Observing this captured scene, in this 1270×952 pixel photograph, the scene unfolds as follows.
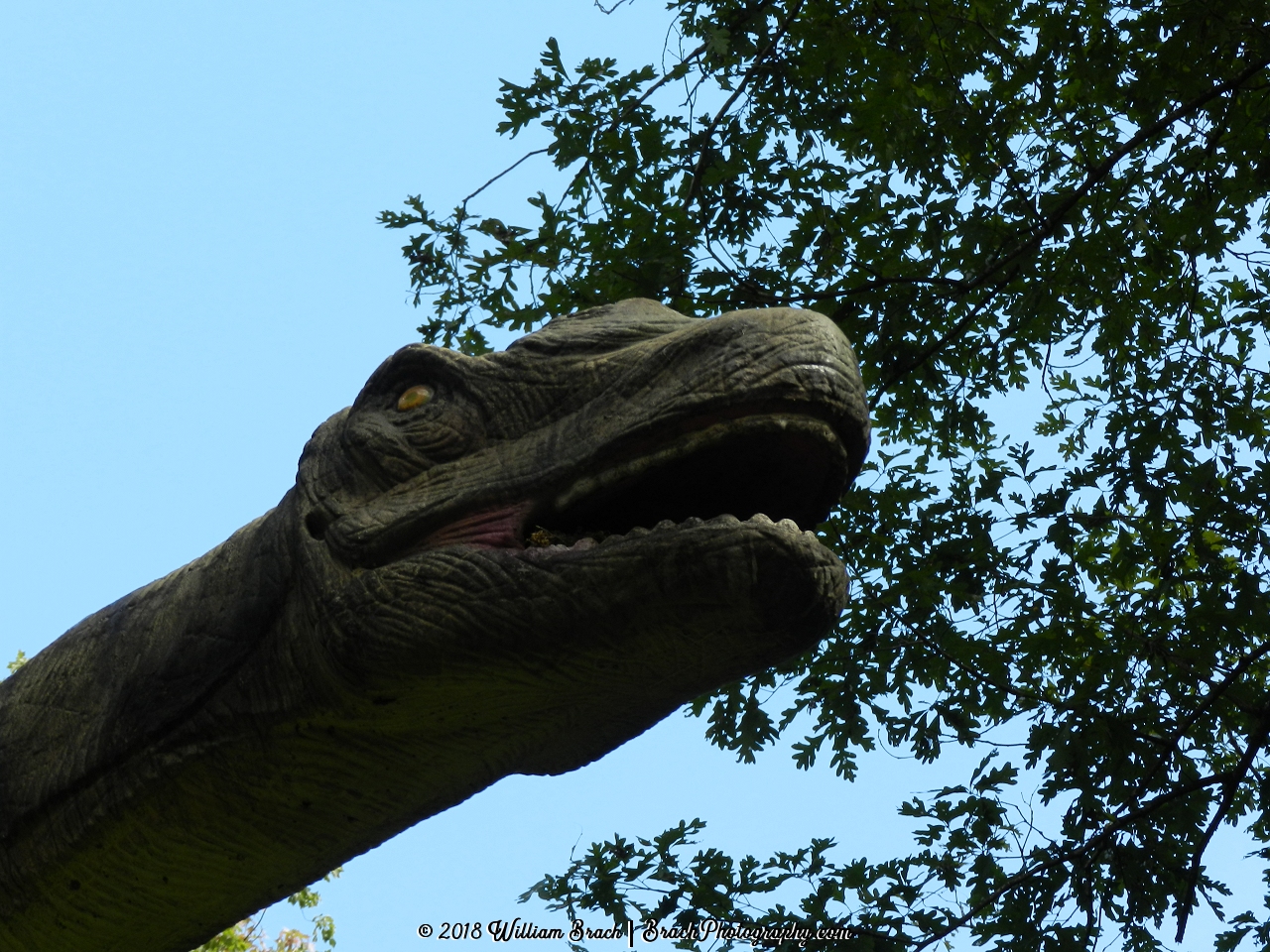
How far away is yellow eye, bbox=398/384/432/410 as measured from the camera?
326cm

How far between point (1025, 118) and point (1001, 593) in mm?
2381

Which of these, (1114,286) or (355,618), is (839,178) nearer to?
(1114,286)

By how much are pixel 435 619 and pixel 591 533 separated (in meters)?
0.34

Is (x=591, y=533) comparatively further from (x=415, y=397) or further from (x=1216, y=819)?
(x=1216, y=819)

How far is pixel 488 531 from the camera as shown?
2.92m

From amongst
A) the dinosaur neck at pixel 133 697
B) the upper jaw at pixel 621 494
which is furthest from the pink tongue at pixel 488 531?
the dinosaur neck at pixel 133 697

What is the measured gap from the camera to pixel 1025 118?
795 cm

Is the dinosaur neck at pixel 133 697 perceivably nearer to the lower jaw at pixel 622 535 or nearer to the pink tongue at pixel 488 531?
the pink tongue at pixel 488 531

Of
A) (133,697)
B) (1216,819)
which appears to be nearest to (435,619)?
(133,697)

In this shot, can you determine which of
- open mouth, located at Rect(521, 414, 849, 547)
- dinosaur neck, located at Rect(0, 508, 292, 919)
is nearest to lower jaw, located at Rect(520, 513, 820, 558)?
open mouth, located at Rect(521, 414, 849, 547)

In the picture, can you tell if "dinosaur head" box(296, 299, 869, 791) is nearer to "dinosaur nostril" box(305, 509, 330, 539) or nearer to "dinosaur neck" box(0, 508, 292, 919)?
"dinosaur nostril" box(305, 509, 330, 539)

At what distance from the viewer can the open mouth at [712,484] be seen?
286 cm

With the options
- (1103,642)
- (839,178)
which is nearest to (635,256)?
(839,178)

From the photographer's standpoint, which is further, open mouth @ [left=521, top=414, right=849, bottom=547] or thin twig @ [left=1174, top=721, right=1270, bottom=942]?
thin twig @ [left=1174, top=721, right=1270, bottom=942]
